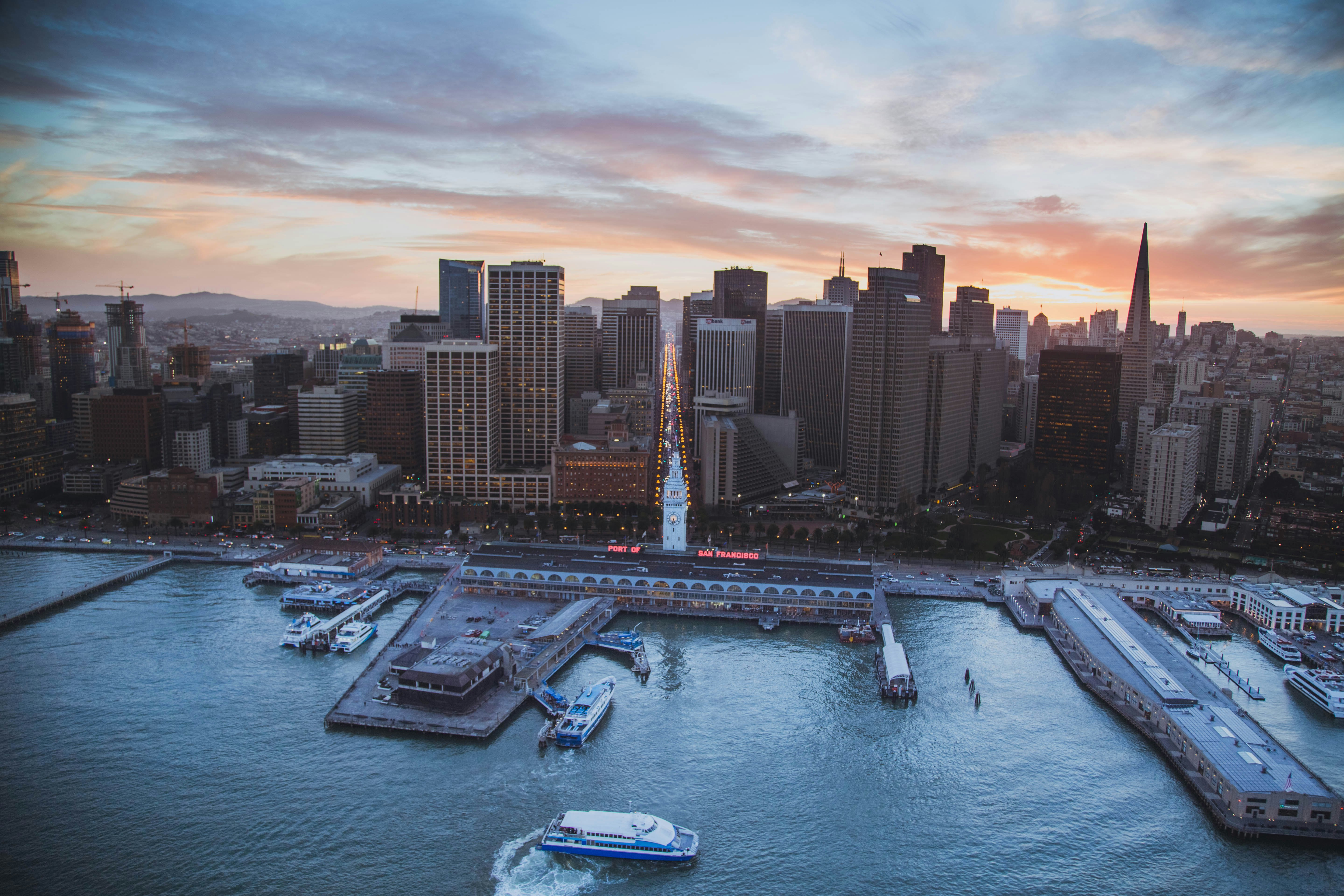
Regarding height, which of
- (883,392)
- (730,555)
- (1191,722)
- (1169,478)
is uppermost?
(883,392)

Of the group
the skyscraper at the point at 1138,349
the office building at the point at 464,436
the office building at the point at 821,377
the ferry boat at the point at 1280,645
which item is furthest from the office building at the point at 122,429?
the skyscraper at the point at 1138,349

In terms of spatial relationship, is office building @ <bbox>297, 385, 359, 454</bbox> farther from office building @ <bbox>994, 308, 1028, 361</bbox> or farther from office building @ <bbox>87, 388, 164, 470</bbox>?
office building @ <bbox>994, 308, 1028, 361</bbox>

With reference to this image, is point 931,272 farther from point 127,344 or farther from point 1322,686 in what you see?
point 127,344

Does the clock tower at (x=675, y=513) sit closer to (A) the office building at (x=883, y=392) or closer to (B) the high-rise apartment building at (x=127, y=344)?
(A) the office building at (x=883, y=392)

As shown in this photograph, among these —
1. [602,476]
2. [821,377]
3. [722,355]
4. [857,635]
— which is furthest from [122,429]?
[857,635]

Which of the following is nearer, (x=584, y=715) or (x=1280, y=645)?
(x=584, y=715)

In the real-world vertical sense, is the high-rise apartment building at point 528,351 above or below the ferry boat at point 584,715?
above
